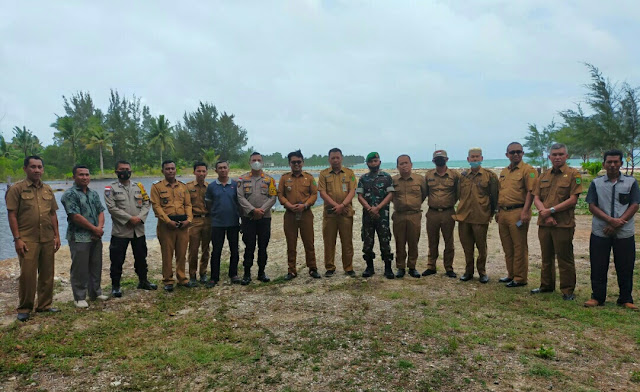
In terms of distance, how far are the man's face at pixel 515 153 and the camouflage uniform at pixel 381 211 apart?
5.66 ft

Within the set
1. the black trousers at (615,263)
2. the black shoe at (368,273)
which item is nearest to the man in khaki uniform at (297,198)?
the black shoe at (368,273)

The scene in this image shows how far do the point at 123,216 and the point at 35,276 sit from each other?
121 centimetres

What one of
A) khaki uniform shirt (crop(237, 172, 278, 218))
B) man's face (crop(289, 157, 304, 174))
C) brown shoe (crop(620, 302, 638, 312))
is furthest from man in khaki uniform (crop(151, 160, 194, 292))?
brown shoe (crop(620, 302, 638, 312))

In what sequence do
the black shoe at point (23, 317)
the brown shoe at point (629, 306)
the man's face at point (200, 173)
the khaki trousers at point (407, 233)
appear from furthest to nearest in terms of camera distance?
the man's face at point (200, 173) → the khaki trousers at point (407, 233) → the black shoe at point (23, 317) → the brown shoe at point (629, 306)

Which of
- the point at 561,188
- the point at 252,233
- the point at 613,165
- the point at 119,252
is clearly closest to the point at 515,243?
the point at 561,188

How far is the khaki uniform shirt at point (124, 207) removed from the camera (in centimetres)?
557

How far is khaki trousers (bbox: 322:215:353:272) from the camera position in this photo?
6.43m

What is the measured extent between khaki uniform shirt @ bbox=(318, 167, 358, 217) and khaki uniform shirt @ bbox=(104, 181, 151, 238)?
2.65 meters

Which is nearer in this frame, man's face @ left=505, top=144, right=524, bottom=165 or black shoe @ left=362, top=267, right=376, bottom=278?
man's face @ left=505, top=144, right=524, bottom=165

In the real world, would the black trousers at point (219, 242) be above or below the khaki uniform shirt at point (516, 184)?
below

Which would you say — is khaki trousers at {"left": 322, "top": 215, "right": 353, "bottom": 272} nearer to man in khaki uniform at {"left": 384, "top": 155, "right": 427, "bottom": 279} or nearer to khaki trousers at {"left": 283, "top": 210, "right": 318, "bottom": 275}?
khaki trousers at {"left": 283, "top": 210, "right": 318, "bottom": 275}

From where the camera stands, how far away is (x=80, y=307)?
17.1 feet

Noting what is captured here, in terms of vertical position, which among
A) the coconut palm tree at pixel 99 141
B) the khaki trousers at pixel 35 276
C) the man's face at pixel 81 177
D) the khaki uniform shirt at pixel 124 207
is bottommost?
the khaki trousers at pixel 35 276

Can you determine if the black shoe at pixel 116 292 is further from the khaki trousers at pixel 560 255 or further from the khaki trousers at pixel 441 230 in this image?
the khaki trousers at pixel 560 255
